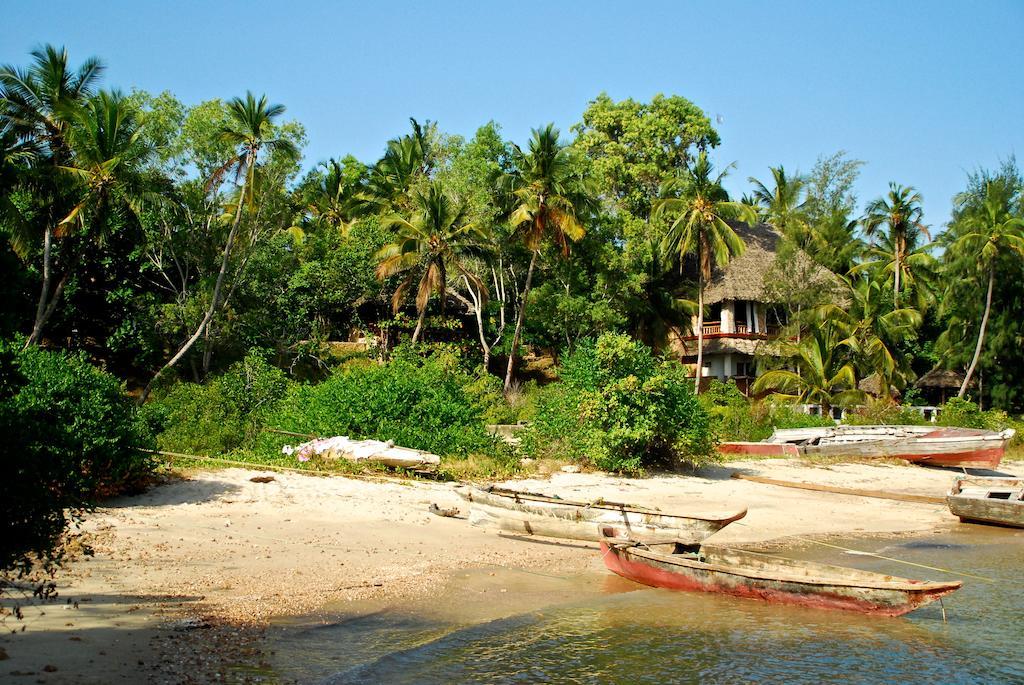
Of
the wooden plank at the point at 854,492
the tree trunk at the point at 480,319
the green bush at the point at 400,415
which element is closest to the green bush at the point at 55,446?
the green bush at the point at 400,415

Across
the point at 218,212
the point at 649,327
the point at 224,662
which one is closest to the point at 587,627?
the point at 224,662

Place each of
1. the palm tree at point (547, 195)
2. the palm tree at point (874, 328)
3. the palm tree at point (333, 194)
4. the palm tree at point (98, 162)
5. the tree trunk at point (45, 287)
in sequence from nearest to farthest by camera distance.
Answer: the tree trunk at point (45, 287)
the palm tree at point (98, 162)
the palm tree at point (547, 195)
the palm tree at point (874, 328)
the palm tree at point (333, 194)

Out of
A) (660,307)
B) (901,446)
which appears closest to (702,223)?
(660,307)

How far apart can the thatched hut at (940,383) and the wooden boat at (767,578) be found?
1380 inches

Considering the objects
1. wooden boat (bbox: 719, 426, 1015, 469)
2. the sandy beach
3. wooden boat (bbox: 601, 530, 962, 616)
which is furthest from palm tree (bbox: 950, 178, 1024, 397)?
wooden boat (bbox: 601, 530, 962, 616)

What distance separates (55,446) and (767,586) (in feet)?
26.6

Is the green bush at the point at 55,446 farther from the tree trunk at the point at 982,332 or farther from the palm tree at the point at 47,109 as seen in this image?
the tree trunk at the point at 982,332

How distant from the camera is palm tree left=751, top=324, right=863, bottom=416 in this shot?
3394cm

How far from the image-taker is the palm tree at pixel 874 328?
3503cm

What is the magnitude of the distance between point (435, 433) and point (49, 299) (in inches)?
711

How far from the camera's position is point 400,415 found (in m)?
18.5

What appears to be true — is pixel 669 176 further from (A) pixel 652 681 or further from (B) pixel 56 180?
(A) pixel 652 681

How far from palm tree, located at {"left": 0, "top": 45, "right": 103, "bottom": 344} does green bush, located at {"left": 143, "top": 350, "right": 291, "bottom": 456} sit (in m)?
5.92

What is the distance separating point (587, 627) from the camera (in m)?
9.34
